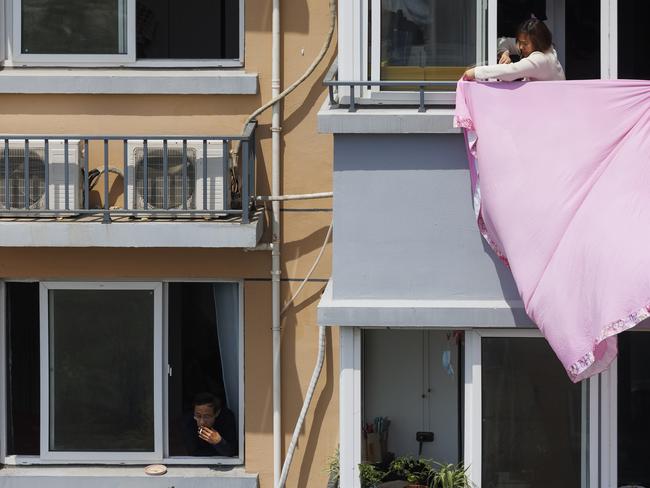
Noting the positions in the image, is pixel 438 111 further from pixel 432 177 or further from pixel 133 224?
pixel 133 224

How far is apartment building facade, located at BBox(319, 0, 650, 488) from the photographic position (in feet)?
27.9

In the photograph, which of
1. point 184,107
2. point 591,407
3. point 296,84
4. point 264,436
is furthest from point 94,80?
point 591,407

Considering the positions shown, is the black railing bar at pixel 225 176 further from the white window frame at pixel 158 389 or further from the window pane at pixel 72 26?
the window pane at pixel 72 26

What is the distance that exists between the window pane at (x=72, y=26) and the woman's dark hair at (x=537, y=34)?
3652 mm

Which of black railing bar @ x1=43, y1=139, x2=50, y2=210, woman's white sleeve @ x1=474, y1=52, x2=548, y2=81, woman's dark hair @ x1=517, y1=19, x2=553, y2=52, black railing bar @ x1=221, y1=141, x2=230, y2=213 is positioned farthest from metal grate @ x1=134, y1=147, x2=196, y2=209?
woman's dark hair @ x1=517, y1=19, x2=553, y2=52

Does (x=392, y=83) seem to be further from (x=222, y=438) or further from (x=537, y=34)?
(x=222, y=438)

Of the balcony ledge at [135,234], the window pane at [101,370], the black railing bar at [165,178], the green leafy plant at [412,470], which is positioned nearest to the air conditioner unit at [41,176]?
the balcony ledge at [135,234]

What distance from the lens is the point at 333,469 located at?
1009cm

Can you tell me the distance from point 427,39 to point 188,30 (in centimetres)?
282

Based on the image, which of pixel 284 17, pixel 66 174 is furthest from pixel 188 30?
pixel 66 174

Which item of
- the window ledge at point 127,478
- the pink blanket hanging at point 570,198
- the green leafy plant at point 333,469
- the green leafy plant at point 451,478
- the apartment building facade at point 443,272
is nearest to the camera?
the pink blanket hanging at point 570,198

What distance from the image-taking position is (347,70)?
8711 mm

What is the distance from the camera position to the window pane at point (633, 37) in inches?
414

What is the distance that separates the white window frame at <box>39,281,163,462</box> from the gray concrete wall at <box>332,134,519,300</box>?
2730 millimetres
